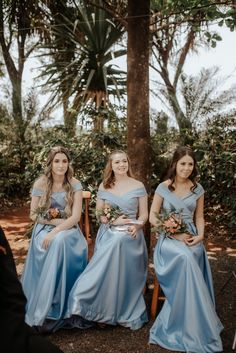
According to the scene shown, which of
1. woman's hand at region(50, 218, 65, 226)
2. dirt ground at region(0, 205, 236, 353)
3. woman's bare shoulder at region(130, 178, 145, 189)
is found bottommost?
dirt ground at region(0, 205, 236, 353)

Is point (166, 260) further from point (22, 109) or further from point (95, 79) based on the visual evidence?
point (22, 109)

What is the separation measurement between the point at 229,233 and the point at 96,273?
4.09 meters

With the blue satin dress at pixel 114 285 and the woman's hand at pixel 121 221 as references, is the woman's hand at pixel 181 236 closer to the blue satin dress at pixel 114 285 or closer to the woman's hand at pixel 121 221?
the blue satin dress at pixel 114 285

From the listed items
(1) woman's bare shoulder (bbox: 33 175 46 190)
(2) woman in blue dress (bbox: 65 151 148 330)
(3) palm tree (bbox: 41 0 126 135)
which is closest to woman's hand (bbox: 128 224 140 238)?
(2) woman in blue dress (bbox: 65 151 148 330)

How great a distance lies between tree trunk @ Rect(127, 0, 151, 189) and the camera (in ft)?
14.5

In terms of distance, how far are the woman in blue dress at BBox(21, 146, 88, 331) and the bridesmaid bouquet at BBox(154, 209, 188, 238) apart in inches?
32.7

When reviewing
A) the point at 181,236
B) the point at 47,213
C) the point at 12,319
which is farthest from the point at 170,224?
the point at 12,319

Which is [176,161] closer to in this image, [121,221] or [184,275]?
[121,221]

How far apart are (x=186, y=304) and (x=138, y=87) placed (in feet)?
8.04

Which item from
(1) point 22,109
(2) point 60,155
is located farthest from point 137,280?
(1) point 22,109

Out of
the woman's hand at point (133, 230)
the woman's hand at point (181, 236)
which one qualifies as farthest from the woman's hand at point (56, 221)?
the woman's hand at point (181, 236)

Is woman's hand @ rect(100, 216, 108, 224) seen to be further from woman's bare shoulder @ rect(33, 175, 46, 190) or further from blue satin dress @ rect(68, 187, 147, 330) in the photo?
woman's bare shoulder @ rect(33, 175, 46, 190)

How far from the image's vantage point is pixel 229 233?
7.11 m

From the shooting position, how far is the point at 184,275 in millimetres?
3420
